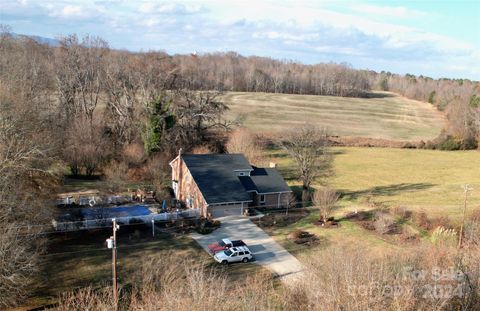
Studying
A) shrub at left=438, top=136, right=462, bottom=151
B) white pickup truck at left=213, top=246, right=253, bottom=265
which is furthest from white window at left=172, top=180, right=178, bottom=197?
shrub at left=438, top=136, right=462, bottom=151

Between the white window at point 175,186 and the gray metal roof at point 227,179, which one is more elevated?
the gray metal roof at point 227,179

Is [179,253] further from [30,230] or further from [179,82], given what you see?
[179,82]

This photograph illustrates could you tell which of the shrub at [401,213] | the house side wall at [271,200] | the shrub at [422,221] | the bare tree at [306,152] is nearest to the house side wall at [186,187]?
the house side wall at [271,200]

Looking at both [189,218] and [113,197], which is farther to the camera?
[113,197]

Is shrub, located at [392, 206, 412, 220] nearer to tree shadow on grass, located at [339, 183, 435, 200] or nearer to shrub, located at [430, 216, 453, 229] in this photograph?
shrub, located at [430, 216, 453, 229]

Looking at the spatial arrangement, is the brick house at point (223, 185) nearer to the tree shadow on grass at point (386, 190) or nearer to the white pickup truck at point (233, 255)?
the white pickup truck at point (233, 255)

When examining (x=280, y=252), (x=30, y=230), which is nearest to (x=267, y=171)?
(x=280, y=252)
